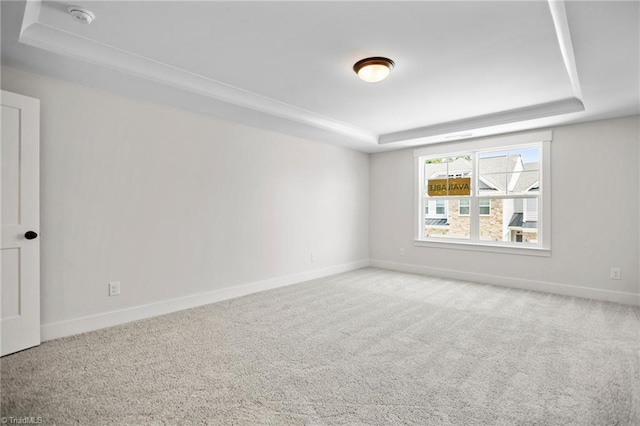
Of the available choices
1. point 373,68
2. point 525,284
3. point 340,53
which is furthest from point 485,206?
point 340,53

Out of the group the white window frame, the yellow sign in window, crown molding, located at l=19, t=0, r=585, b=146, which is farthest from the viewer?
the yellow sign in window

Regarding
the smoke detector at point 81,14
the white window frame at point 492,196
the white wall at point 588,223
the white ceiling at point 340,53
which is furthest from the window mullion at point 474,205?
the smoke detector at point 81,14

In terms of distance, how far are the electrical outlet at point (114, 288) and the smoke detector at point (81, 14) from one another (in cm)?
229

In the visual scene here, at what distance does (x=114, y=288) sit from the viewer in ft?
10.8

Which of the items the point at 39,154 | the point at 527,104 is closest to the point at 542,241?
the point at 527,104

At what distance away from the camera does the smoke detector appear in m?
2.15

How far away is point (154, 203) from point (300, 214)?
7.37 feet

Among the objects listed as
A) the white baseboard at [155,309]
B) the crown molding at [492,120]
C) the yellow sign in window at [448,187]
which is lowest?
the white baseboard at [155,309]

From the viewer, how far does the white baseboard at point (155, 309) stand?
2953 millimetres

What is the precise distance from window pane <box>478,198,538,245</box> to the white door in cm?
561

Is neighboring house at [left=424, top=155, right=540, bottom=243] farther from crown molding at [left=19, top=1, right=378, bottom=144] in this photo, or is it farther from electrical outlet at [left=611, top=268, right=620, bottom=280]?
crown molding at [left=19, top=1, right=378, bottom=144]

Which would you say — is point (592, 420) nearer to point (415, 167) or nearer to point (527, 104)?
point (527, 104)

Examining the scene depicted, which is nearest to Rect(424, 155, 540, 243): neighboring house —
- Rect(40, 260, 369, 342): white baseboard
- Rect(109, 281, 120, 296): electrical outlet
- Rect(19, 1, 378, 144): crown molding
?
Rect(40, 260, 369, 342): white baseboard

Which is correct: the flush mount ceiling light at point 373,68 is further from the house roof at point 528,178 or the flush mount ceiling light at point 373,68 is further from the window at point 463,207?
the window at point 463,207
